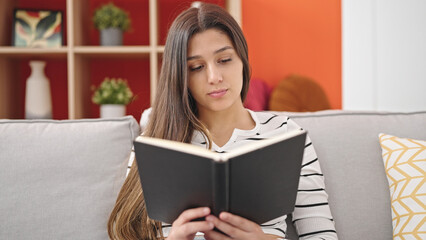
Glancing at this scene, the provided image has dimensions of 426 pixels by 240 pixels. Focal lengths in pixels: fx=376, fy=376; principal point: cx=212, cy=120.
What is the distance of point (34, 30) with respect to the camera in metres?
1.88

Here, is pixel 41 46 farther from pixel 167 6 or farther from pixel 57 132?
pixel 57 132

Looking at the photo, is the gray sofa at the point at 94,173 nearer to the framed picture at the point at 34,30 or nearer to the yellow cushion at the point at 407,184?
the yellow cushion at the point at 407,184

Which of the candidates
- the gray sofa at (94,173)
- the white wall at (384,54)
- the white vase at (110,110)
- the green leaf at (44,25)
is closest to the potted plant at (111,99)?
the white vase at (110,110)

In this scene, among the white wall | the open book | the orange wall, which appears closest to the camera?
the open book

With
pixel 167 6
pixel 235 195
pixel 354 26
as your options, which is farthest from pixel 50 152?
pixel 354 26

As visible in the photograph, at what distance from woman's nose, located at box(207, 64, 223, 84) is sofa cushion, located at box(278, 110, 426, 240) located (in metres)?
0.40

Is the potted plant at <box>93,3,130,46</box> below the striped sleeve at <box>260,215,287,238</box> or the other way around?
the other way around

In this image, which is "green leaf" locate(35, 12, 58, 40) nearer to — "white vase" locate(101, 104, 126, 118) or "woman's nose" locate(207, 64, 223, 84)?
"white vase" locate(101, 104, 126, 118)

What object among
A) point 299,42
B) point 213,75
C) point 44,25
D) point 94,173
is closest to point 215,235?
point 213,75

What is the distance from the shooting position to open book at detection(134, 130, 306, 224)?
0.62 metres

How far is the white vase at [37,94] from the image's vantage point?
1888 mm

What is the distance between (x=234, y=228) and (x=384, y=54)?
2.05 m

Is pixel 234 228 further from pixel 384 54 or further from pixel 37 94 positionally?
pixel 384 54

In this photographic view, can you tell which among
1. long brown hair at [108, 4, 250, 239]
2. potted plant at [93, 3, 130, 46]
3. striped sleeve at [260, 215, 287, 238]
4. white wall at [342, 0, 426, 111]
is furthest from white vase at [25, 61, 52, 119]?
white wall at [342, 0, 426, 111]
